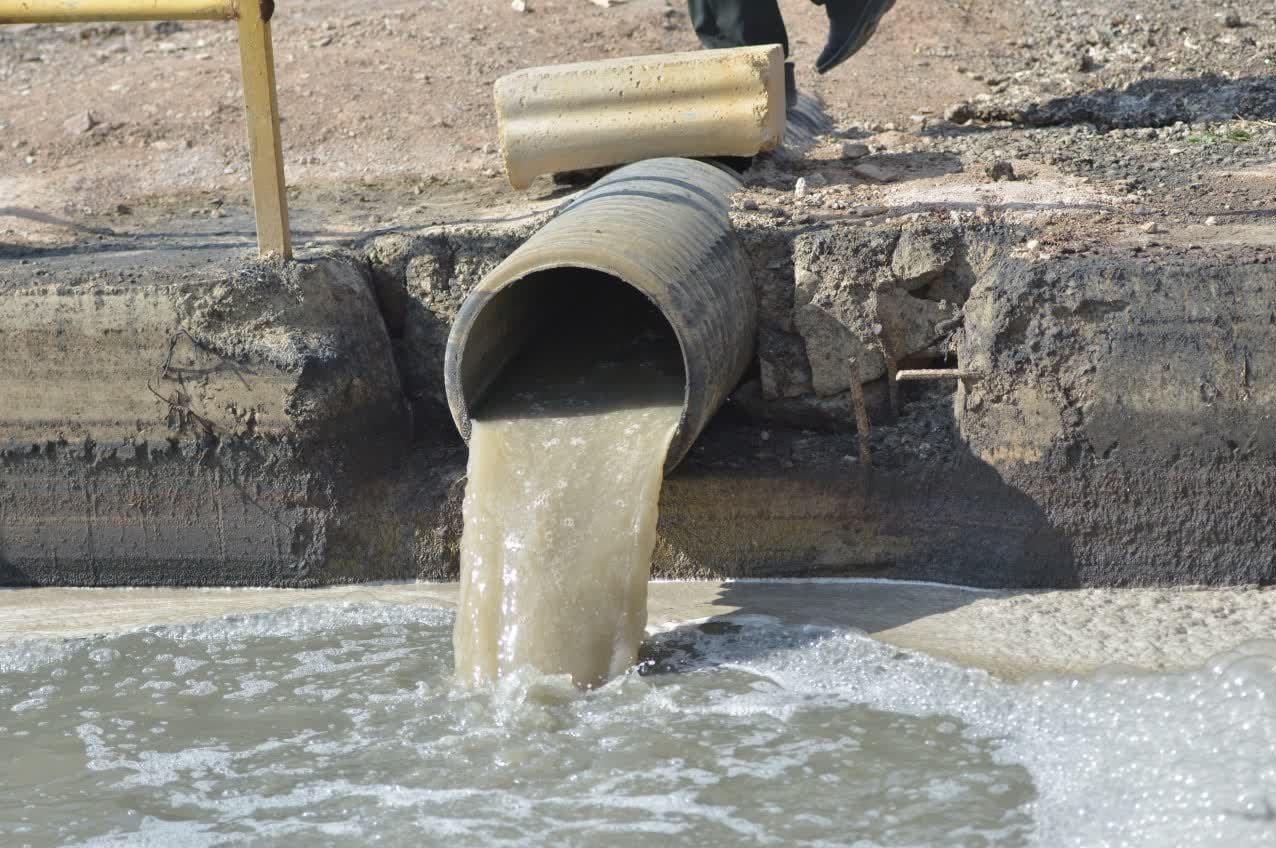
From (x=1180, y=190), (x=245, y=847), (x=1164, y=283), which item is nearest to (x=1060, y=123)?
(x=1180, y=190)

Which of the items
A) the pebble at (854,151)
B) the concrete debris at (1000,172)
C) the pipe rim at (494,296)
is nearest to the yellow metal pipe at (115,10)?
the pipe rim at (494,296)

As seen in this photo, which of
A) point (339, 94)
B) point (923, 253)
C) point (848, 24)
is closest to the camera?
point (923, 253)

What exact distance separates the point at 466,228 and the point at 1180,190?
256 centimetres

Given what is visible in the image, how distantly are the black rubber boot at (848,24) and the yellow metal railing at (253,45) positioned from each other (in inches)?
108

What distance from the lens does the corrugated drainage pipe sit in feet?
14.3

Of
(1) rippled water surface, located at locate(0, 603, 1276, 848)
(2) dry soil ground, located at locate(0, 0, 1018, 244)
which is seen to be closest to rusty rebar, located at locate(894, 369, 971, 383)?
(1) rippled water surface, located at locate(0, 603, 1276, 848)

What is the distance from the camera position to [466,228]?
5465 millimetres

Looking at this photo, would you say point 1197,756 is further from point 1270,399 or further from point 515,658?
point 515,658

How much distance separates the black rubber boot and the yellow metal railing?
→ 9.03 ft

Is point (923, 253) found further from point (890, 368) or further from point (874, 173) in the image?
point (874, 173)

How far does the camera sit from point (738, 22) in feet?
21.7

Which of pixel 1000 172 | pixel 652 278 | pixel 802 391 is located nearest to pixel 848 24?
pixel 1000 172

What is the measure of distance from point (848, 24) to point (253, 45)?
9.56 feet

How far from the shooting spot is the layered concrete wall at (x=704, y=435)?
462 cm
